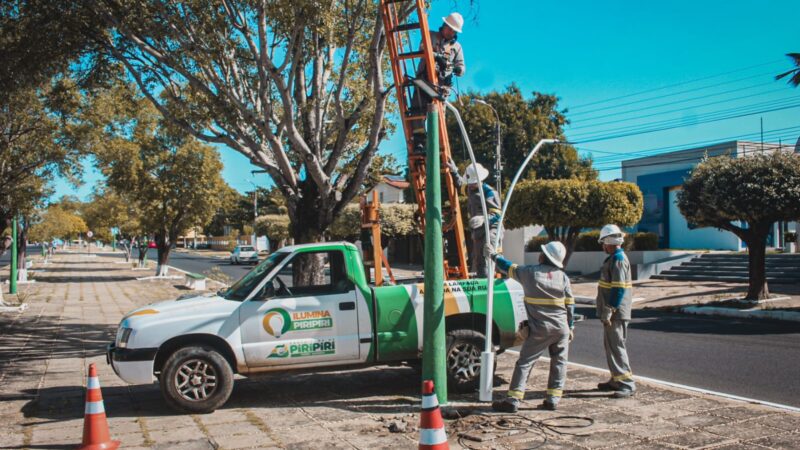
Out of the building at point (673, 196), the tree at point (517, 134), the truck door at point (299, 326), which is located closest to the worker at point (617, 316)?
the truck door at point (299, 326)

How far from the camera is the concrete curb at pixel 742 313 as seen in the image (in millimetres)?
15266

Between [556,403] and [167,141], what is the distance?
27.5 metres

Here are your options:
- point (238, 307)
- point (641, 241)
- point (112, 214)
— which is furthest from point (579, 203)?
point (112, 214)

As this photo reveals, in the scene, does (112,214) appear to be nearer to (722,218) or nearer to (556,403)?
(722,218)

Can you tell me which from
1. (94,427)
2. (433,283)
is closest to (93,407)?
(94,427)

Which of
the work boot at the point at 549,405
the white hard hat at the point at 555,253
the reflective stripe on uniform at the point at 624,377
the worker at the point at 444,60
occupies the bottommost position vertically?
the work boot at the point at 549,405

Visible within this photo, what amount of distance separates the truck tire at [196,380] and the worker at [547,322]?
2.99 meters

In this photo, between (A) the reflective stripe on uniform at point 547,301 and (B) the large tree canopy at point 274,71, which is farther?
(B) the large tree canopy at point 274,71

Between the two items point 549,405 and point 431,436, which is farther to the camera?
point 549,405

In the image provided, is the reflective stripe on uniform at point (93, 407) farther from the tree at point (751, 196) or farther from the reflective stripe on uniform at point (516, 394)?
the tree at point (751, 196)

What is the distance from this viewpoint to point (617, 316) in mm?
7797

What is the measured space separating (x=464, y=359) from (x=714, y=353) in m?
5.54

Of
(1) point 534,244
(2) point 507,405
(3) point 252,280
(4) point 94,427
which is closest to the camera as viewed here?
(4) point 94,427

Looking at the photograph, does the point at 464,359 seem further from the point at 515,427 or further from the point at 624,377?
the point at 624,377
